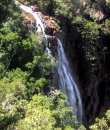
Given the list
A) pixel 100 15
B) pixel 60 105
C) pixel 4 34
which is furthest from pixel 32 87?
pixel 100 15

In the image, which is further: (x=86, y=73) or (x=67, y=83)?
(x=86, y=73)

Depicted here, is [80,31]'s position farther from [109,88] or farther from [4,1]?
[4,1]

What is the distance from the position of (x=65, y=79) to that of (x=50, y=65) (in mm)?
4050

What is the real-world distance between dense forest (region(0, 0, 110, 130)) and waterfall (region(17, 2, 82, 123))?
0.87m

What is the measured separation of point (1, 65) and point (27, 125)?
4973 millimetres

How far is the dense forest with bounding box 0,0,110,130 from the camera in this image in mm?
14914

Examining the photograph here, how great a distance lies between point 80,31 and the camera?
1099 inches

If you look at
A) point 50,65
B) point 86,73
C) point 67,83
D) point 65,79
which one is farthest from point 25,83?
point 86,73

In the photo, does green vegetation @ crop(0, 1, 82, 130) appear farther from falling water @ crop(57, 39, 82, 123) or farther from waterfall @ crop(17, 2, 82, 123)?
falling water @ crop(57, 39, 82, 123)

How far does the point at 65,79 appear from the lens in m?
23.8

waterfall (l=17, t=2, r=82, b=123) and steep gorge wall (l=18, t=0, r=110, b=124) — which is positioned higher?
steep gorge wall (l=18, t=0, r=110, b=124)

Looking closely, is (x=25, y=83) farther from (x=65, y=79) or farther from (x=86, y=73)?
(x=86, y=73)

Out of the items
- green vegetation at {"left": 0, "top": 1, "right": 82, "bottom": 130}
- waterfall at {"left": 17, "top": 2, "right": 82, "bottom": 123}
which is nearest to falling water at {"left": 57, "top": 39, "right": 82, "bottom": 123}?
waterfall at {"left": 17, "top": 2, "right": 82, "bottom": 123}

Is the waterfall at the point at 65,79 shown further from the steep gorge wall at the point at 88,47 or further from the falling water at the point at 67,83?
the steep gorge wall at the point at 88,47
